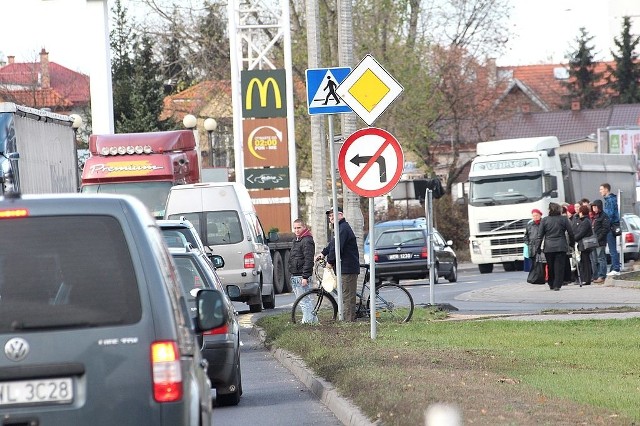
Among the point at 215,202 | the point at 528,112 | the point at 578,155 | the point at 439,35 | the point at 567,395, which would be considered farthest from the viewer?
the point at 528,112

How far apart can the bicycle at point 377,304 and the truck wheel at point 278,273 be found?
12.0m

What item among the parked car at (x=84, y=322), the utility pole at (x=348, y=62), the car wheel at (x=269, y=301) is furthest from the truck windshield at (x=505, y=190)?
the parked car at (x=84, y=322)

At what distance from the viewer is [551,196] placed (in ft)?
142

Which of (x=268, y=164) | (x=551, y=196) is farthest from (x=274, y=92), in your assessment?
(x=551, y=196)

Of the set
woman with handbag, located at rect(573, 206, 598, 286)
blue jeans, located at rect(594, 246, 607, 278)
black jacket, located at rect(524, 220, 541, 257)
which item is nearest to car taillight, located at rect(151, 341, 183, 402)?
black jacket, located at rect(524, 220, 541, 257)

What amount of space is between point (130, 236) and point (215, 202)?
2102 cm

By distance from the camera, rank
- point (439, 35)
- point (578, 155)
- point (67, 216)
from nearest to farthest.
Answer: point (67, 216), point (578, 155), point (439, 35)

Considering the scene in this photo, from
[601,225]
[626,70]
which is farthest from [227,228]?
[626,70]

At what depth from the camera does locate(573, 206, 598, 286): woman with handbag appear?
30703 mm

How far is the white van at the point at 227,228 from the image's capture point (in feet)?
88.0

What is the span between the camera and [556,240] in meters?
29.4

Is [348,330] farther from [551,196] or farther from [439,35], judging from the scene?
[439,35]

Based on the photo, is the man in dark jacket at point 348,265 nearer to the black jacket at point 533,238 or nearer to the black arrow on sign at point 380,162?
the black arrow on sign at point 380,162

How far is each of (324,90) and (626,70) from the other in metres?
94.5
